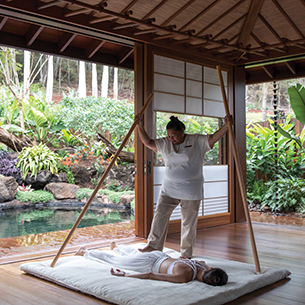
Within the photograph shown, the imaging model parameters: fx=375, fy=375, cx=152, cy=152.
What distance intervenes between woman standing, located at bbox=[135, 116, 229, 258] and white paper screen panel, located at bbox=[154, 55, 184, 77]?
4.89 ft

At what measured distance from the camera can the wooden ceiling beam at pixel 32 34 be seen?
12.9 feet

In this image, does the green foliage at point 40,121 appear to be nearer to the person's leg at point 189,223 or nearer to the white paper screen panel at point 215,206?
the white paper screen panel at point 215,206

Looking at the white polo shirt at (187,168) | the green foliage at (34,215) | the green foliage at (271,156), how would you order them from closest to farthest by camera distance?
the white polo shirt at (187,168) → the green foliage at (271,156) → the green foliage at (34,215)

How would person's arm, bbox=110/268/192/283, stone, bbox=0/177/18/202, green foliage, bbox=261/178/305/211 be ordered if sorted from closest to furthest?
1. person's arm, bbox=110/268/192/283
2. green foliage, bbox=261/178/305/211
3. stone, bbox=0/177/18/202

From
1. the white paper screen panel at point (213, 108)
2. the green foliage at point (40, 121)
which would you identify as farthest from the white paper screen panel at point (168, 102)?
the green foliage at point (40, 121)

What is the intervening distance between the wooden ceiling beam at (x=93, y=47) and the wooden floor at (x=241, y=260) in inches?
95.7

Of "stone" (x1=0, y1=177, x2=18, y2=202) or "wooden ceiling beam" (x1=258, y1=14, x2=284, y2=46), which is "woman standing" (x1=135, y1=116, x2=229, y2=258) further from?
"stone" (x1=0, y1=177, x2=18, y2=202)

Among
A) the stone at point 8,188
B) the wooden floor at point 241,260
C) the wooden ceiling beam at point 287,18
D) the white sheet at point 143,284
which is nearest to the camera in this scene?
the white sheet at point 143,284

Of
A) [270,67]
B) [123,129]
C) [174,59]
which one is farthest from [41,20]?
[123,129]

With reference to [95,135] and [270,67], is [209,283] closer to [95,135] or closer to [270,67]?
[270,67]

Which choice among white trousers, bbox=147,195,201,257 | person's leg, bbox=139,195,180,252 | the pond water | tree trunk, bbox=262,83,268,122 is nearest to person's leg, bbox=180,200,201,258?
white trousers, bbox=147,195,201,257

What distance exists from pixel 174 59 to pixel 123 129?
479cm

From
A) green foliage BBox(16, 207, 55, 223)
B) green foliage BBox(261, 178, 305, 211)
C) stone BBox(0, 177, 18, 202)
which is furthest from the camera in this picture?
stone BBox(0, 177, 18, 202)

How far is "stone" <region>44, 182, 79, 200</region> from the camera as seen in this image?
27.6 feet
